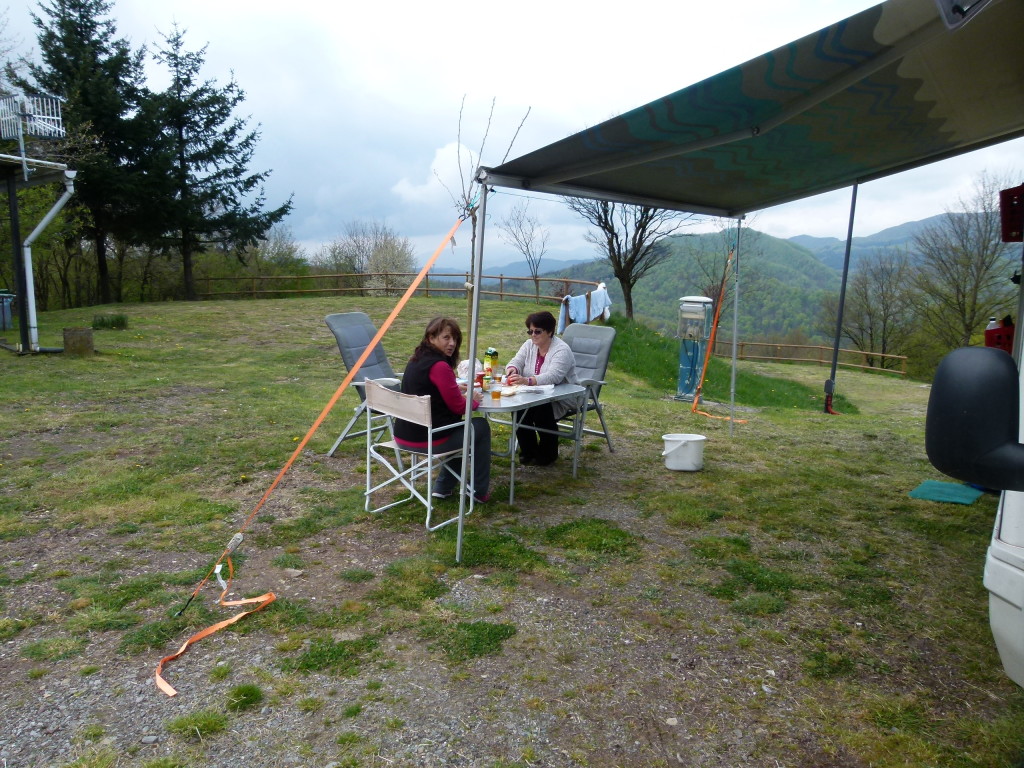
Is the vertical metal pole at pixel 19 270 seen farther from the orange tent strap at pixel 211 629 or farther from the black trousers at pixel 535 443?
the orange tent strap at pixel 211 629

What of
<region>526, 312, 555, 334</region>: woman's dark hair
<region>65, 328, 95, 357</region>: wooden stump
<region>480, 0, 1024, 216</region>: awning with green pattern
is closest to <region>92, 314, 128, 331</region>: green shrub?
<region>65, 328, 95, 357</region>: wooden stump

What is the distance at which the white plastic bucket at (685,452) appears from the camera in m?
4.95

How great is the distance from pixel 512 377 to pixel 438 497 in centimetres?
97

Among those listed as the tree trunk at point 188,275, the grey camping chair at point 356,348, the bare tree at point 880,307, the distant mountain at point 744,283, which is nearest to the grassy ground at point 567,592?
the grey camping chair at point 356,348

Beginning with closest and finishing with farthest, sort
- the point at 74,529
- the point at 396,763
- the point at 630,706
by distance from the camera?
the point at 396,763
the point at 630,706
the point at 74,529

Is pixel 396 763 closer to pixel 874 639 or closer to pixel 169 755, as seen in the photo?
pixel 169 755

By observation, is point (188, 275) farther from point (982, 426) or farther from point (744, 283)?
point (982, 426)

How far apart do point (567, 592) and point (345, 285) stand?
20.5 metres

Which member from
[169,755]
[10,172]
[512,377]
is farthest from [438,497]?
[10,172]

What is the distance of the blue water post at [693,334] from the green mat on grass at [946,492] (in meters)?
4.40

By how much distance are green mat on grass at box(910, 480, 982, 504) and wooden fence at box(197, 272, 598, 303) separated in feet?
51.3

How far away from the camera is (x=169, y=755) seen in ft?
6.58

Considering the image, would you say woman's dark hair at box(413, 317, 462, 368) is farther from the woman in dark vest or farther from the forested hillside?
the forested hillside

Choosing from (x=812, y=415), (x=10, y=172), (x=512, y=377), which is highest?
(x=10, y=172)
